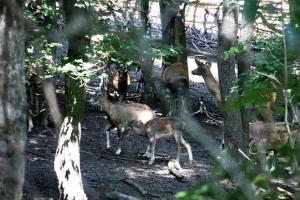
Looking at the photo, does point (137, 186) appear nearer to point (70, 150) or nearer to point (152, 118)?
point (70, 150)

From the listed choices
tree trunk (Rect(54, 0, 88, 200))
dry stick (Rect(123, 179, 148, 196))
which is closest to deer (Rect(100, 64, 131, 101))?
dry stick (Rect(123, 179, 148, 196))

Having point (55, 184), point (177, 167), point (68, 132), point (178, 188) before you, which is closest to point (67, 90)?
point (68, 132)

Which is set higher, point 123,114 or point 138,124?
point 123,114

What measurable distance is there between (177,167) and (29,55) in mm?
5646

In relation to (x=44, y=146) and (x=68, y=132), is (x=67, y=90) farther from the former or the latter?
(x=44, y=146)

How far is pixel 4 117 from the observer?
275 centimetres

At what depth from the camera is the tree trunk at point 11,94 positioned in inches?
106

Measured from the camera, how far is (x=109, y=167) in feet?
37.9

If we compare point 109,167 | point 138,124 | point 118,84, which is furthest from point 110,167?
point 118,84

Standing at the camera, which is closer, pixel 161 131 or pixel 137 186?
pixel 137 186

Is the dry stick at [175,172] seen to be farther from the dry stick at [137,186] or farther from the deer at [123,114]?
the deer at [123,114]

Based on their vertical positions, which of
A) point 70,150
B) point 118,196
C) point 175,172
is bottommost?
point 118,196

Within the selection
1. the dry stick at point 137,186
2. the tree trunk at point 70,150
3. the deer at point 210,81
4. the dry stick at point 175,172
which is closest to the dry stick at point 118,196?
the dry stick at point 137,186

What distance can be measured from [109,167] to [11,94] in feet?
29.2
